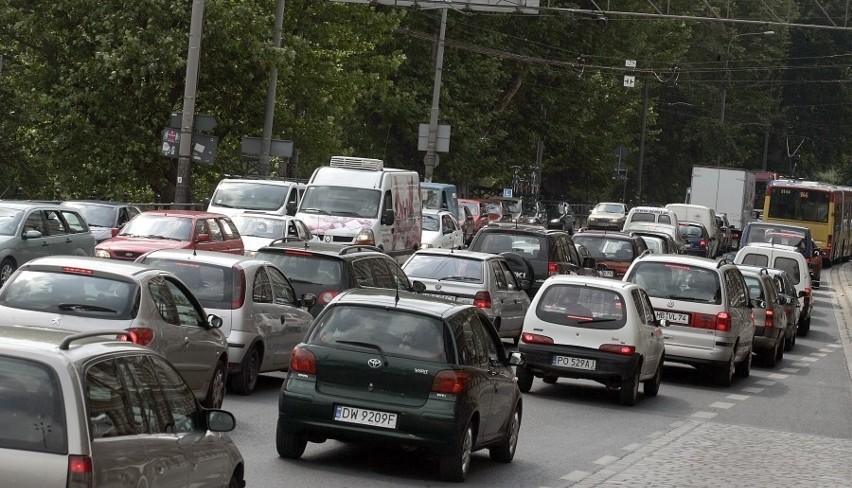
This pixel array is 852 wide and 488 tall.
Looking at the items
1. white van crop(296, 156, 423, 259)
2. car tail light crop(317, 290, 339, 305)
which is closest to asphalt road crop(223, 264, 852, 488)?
car tail light crop(317, 290, 339, 305)

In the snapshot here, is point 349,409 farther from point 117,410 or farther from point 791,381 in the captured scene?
point 791,381

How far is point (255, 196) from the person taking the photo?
3450 centimetres

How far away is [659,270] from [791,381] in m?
4.18

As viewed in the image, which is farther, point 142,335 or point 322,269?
point 322,269

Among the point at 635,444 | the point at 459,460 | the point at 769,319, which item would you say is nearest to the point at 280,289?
the point at 635,444

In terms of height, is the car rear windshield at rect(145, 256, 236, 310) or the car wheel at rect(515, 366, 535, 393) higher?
the car rear windshield at rect(145, 256, 236, 310)

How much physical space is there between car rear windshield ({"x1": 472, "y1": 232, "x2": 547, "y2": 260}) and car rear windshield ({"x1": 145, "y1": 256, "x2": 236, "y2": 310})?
41.4ft

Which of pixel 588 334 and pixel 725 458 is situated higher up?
pixel 588 334

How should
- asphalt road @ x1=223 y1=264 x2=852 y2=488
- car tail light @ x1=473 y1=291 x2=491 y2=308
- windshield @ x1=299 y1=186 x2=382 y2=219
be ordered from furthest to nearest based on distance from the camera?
1. windshield @ x1=299 y1=186 x2=382 y2=219
2. car tail light @ x1=473 y1=291 x2=491 y2=308
3. asphalt road @ x1=223 y1=264 x2=852 y2=488

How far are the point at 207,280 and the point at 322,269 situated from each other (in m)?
3.27

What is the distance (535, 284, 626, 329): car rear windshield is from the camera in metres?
19.1

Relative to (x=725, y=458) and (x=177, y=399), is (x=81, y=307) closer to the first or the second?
(x=177, y=399)

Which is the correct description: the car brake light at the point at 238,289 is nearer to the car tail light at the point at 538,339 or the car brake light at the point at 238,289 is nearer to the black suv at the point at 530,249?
the car tail light at the point at 538,339

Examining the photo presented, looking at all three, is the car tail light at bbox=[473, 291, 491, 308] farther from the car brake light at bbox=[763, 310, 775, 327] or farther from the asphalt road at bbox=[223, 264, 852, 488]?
the car brake light at bbox=[763, 310, 775, 327]
